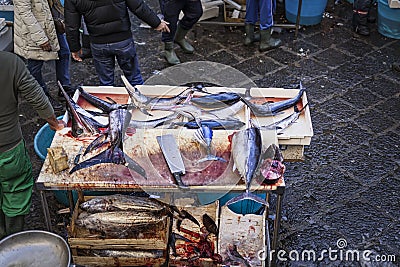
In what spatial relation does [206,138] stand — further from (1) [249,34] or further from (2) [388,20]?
(2) [388,20]

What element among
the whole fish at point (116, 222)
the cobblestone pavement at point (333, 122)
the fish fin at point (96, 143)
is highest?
the fish fin at point (96, 143)

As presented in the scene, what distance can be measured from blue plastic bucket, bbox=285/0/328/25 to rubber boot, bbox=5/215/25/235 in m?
5.47

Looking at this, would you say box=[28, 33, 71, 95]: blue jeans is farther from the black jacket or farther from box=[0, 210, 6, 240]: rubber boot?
box=[0, 210, 6, 240]: rubber boot

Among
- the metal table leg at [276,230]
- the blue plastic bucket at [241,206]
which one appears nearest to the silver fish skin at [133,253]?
the blue plastic bucket at [241,206]

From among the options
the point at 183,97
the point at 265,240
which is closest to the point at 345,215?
the point at 265,240

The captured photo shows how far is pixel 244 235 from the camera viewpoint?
460cm

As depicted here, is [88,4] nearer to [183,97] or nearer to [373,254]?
[183,97]

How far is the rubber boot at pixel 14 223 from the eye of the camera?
4684 millimetres

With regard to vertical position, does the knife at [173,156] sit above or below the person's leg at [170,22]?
above

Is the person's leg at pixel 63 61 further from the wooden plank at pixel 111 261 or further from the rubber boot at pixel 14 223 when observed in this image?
the wooden plank at pixel 111 261

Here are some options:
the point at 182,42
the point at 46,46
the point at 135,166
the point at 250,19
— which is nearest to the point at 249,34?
the point at 250,19

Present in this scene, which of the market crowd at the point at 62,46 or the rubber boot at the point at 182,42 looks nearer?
the market crowd at the point at 62,46

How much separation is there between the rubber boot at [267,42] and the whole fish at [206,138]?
11.9 feet

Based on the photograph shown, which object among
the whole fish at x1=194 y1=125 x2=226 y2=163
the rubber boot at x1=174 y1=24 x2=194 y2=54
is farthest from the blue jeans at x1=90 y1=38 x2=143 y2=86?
the whole fish at x1=194 y1=125 x2=226 y2=163
